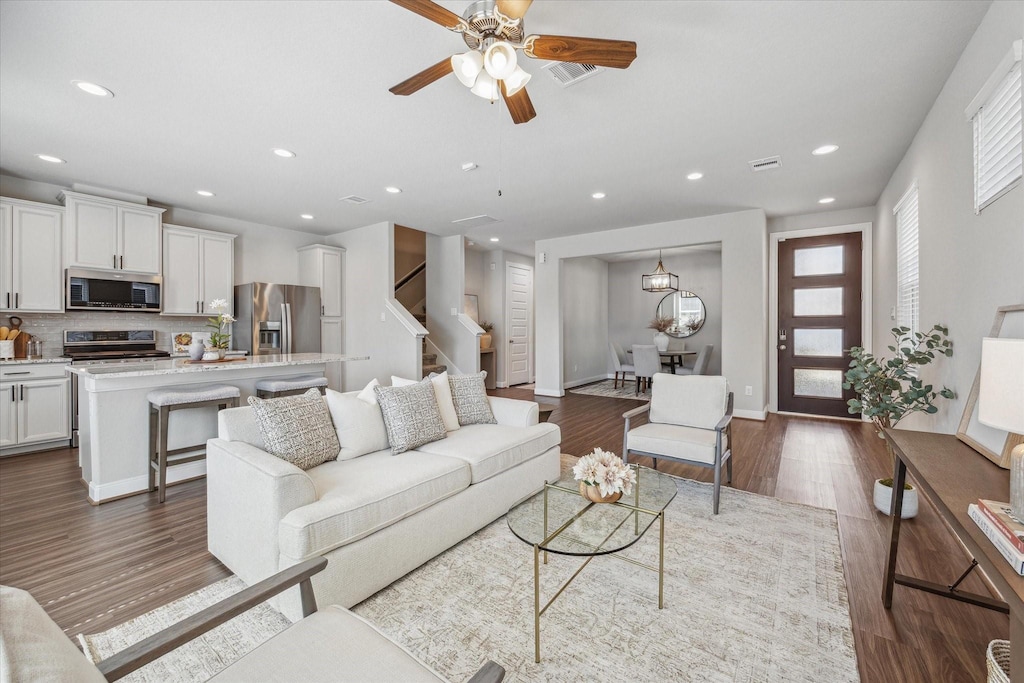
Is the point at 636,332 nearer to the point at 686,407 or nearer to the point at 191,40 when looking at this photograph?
the point at 686,407

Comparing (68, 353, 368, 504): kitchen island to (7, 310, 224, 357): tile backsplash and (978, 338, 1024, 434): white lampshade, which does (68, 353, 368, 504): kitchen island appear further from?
(978, 338, 1024, 434): white lampshade

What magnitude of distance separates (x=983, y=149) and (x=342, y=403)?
3.55 meters

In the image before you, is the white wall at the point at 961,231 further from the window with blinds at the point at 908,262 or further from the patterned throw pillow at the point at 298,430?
the patterned throw pillow at the point at 298,430

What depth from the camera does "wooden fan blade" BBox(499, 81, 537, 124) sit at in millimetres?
2197

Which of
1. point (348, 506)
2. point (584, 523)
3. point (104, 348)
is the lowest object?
point (584, 523)

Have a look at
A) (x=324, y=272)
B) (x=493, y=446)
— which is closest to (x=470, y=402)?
(x=493, y=446)

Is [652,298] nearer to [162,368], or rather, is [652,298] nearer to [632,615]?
[632,615]

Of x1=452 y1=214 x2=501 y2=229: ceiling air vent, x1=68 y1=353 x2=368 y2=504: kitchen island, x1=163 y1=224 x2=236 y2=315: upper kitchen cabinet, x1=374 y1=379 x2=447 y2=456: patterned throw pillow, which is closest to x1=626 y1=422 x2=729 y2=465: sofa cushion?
x1=374 y1=379 x2=447 y2=456: patterned throw pillow

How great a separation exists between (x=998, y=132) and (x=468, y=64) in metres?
2.41

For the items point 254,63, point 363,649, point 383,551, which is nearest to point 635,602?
point 383,551

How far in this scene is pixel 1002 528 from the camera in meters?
1.02

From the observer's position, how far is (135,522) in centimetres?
265

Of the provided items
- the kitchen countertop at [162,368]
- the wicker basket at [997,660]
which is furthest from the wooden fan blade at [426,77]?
the wicker basket at [997,660]

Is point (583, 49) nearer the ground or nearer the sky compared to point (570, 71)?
nearer the ground
